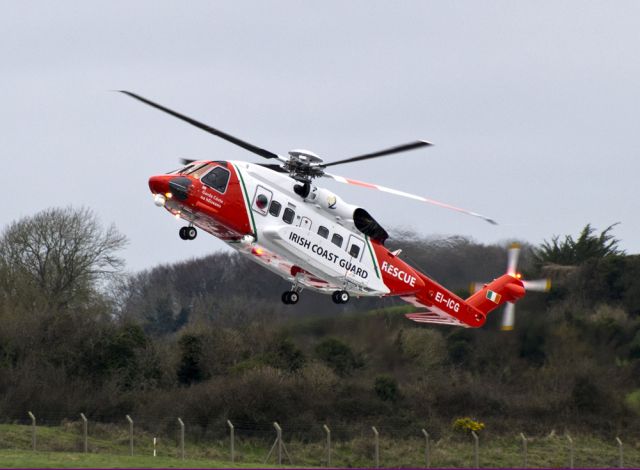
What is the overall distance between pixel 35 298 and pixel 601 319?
3017 centimetres

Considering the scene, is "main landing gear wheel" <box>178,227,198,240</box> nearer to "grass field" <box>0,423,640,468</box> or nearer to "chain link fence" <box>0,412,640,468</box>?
"chain link fence" <box>0,412,640,468</box>

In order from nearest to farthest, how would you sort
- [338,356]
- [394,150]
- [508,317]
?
[394,150]
[508,317]
[338,356]

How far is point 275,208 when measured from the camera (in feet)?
168

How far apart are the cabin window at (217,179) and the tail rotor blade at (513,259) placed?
13851 mm

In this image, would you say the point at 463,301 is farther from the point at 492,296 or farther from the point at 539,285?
the point at 539,285

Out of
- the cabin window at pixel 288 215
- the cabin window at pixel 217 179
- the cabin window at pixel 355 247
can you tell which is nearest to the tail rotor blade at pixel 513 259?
the cabin window at pixel 355 247

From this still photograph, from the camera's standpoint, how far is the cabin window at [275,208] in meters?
51.1

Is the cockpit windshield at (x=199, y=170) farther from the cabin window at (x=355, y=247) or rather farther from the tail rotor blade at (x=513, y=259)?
the tail rotor blade at (x=513, y=259)

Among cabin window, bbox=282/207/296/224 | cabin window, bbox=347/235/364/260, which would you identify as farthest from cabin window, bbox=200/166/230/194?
cabin window, bbox=347/235/364/260

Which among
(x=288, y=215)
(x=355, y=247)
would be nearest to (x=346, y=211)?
(x=355, y=247)

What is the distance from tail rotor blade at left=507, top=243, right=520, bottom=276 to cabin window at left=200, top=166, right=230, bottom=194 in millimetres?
13851

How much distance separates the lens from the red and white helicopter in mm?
49906

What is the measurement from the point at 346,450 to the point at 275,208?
11174 mm

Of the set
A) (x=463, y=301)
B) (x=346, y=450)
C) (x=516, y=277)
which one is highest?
(x=516, y=277)
